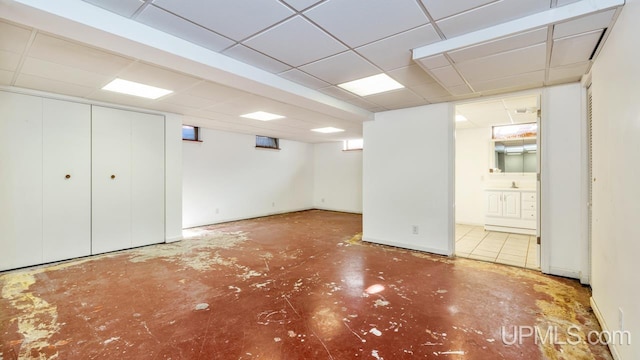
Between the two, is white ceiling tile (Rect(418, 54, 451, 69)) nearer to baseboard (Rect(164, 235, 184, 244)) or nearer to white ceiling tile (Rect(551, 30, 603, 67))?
white ceiling tile (Rect(551, 30, 603, 67))

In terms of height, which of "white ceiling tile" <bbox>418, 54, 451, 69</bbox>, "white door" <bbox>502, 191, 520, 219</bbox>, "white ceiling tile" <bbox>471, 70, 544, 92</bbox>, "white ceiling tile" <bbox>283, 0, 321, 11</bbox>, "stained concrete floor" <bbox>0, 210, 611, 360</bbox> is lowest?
"stained concrete floor" <bbox>0, 210, 611, 360</bbox>

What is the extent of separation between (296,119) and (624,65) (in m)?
4.44

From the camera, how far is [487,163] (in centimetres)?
639

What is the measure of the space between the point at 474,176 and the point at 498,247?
2496 mm

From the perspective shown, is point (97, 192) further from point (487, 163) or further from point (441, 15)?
point (487, 163)

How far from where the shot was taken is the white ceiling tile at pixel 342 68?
2572mm

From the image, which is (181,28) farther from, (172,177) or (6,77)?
(172,177)

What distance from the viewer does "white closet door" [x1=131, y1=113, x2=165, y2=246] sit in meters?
4.46

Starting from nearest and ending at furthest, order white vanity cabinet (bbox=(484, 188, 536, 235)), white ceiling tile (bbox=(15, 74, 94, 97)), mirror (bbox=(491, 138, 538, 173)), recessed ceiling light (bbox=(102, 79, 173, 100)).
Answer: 1. white ceiling tile (bbox=(15, 74, 94, 97))
2. recessed ceiling light (bbox=(102, 79, 173, 100))
3. white vanity cabinet (bbox=(484, 188, 536, 235))
4. mirror (bbox=(491, 138, 538, 173))

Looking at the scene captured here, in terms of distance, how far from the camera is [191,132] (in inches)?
245

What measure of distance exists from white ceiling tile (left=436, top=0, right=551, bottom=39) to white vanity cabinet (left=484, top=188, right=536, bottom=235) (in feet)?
16.2

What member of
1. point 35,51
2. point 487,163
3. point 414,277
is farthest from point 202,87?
point 487,163

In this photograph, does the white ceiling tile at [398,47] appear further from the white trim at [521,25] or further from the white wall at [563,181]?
the white wall at [563,181]

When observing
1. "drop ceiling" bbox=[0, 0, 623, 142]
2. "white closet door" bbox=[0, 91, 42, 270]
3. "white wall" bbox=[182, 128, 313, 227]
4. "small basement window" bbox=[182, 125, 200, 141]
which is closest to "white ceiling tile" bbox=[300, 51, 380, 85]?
"drop ceiling" bbox=[0, 0, 623, 142]
